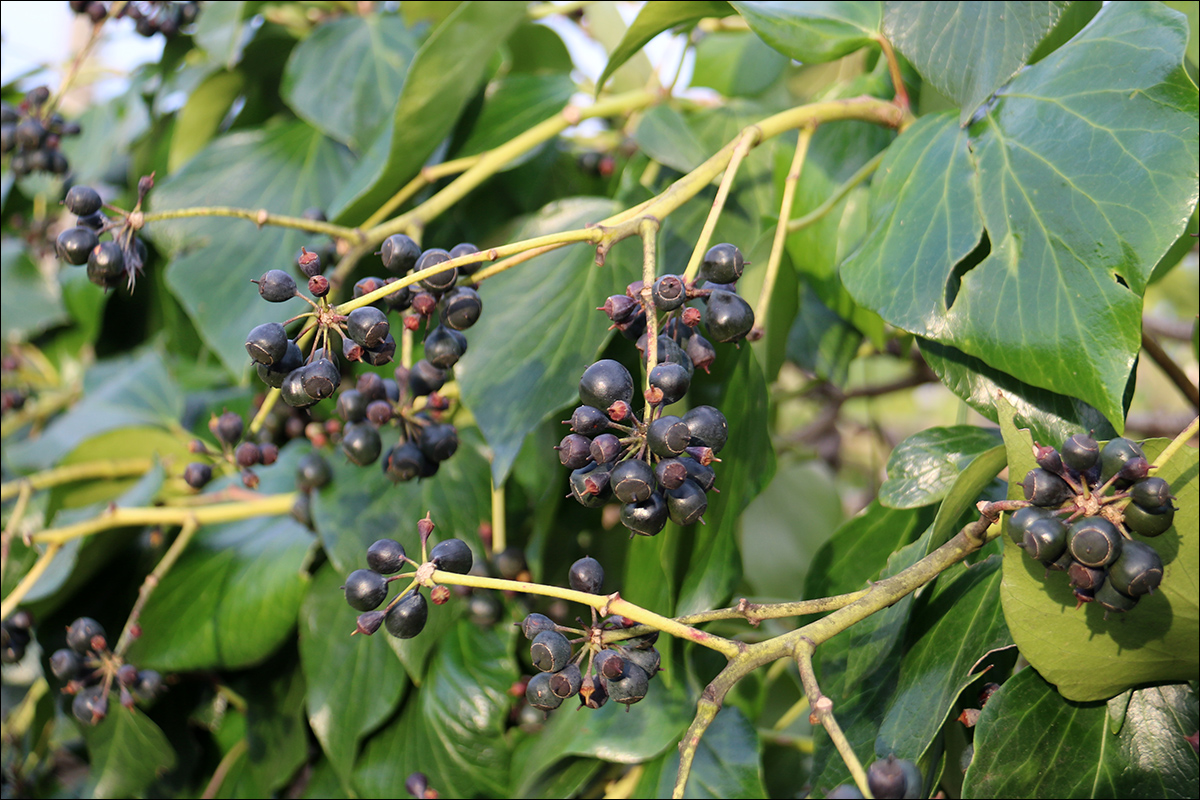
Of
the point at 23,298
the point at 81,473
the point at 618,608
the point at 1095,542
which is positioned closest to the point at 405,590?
the point at 618,608

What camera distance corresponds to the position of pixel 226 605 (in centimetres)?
85

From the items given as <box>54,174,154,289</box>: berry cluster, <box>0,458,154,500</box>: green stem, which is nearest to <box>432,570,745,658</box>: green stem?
<box>54,174,154,289</box>: berry cluster

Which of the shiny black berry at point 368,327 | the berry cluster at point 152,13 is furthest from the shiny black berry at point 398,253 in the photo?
the berry cluster at point 152,13

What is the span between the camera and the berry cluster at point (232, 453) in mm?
721

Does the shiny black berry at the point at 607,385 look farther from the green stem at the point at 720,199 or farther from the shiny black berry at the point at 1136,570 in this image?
the shiny black berry at the point at 1136,570

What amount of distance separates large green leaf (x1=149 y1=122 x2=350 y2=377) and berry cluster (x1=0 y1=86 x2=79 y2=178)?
0.12 metres

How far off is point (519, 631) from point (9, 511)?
62 cm

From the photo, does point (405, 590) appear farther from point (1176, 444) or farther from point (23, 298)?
point (23, 298)

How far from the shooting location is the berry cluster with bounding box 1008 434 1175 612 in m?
0.39

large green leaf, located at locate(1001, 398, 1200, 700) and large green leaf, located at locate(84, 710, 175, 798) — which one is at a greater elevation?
large green leaf, located at locate(1001, 398, 1200, 700)

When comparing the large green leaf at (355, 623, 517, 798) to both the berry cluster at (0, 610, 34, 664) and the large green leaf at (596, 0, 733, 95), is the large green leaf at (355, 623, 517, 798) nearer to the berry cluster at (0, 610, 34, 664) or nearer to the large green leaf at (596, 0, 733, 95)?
the berry cluster at (0, 610, 34, 664)

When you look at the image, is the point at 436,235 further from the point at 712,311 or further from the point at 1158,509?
the point at 1158,509

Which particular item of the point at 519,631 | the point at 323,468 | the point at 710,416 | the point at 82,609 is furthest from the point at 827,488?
the point at 82,609

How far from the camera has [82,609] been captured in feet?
3.16
